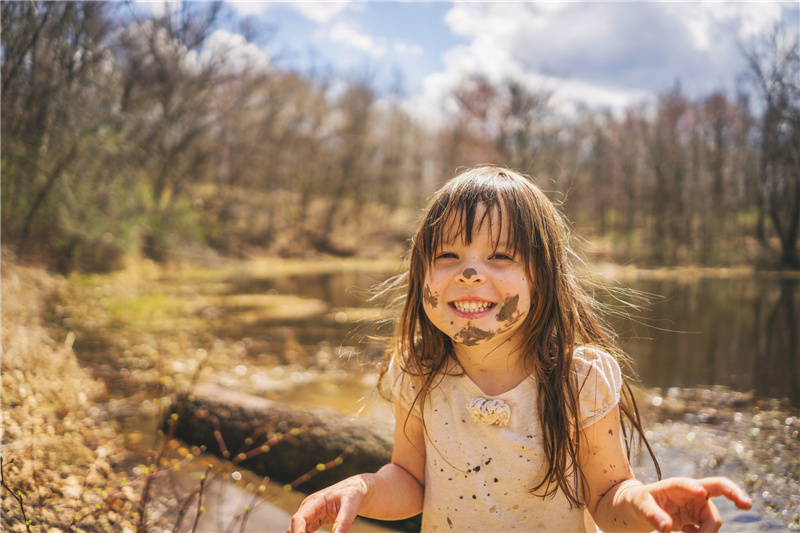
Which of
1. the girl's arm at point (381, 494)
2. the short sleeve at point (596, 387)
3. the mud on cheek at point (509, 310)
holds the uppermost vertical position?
the mud on cheek at point (509, 310)

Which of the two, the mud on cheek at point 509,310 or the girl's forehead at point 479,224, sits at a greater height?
the girl's forehead at point 479,224

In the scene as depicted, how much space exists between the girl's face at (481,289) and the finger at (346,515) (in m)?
0.52

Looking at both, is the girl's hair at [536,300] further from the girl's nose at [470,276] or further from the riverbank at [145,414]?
the riverbank at [145,414]

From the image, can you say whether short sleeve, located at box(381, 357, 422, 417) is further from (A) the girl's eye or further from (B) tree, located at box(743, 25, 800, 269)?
(B) tree, located at box(743, 25, 800, 269)

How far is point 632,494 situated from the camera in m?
1.34

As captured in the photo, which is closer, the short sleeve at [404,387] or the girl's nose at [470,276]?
the girl's nose at [470,276]

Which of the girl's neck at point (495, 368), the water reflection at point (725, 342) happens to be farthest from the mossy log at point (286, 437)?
the water reflection at point (725, 342)

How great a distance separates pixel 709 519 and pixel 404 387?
35.1 inches

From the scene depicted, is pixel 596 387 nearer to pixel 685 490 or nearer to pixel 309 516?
pixel 685 490

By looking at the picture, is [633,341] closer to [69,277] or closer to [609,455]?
[609,455]

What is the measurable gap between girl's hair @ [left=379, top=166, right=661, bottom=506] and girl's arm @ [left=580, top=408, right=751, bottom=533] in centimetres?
5

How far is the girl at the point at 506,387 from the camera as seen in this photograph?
152cm

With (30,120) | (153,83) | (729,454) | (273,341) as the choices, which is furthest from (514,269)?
(153,83)

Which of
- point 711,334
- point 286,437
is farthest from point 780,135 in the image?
point 286,437
